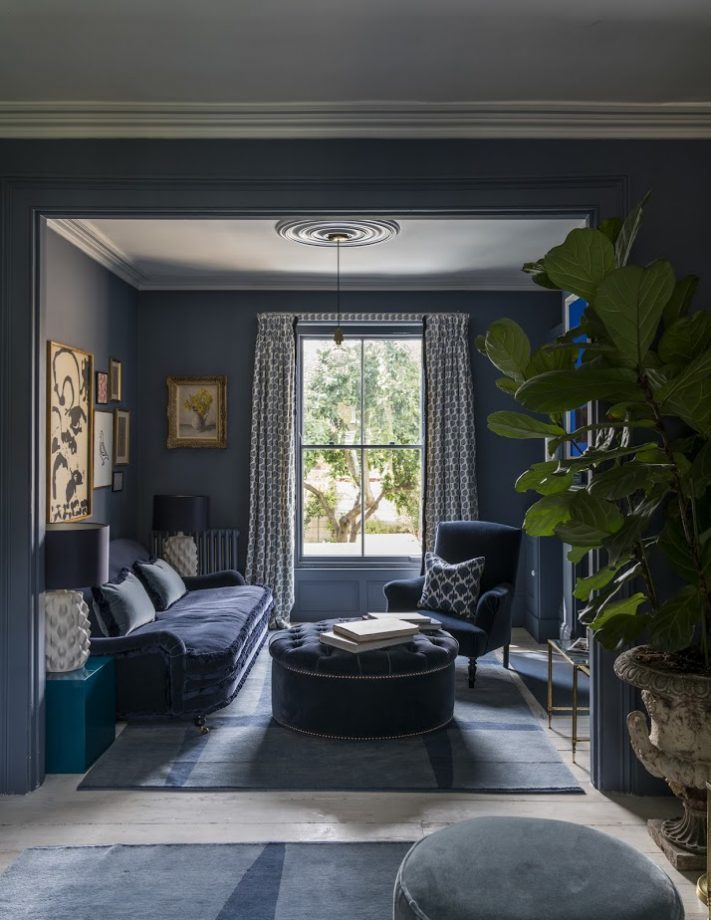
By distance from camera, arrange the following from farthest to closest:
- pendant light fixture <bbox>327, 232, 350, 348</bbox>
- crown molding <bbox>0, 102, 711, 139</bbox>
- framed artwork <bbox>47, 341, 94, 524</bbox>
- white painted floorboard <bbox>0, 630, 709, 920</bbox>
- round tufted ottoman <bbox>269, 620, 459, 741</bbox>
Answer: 1. pendant light fixture <bbox>327, 232, 350, 348</bbox>
2. framed artwork <bbox>47, 341, 94, 524</bbox>
3. round tufted ottoman <bbox>269, 620, 459, 741</bbox>
4. crown molding <bbox>0, 102, 711, 139</bbox>
5. white painted floorboard <bbox>0, 630, 709, 920</bbox>

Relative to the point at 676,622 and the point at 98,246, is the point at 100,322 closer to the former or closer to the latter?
the point at 98,246

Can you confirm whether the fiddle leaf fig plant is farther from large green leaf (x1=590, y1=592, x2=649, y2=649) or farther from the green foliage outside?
the green foliage outside

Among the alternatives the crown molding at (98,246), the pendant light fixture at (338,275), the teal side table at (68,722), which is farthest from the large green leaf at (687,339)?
the crown molding at (98,246)

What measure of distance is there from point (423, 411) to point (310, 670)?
10.4 feet

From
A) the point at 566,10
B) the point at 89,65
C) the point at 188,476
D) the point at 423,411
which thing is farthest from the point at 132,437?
the point at 566,10

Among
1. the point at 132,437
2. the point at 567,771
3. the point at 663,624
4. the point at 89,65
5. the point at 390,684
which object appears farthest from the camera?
the point at 132,437

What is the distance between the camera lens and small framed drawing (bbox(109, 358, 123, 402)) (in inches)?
220

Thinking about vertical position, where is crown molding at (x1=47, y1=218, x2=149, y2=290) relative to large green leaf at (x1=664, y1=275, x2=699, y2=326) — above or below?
above

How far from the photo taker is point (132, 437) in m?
6.22

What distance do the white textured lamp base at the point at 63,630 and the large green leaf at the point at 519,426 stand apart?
2.08 m

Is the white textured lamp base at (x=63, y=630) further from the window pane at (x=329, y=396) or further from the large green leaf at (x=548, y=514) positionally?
the window pane at (x=329, y=396)

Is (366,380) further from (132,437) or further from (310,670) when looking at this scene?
(310,670)

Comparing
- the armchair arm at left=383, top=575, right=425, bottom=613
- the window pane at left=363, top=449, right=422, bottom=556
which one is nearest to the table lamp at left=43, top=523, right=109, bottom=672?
the armchair arm at left=383, top=575, right=425, bottom=613

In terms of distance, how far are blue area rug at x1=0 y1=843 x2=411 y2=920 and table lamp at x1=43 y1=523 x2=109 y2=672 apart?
0.89 metres
